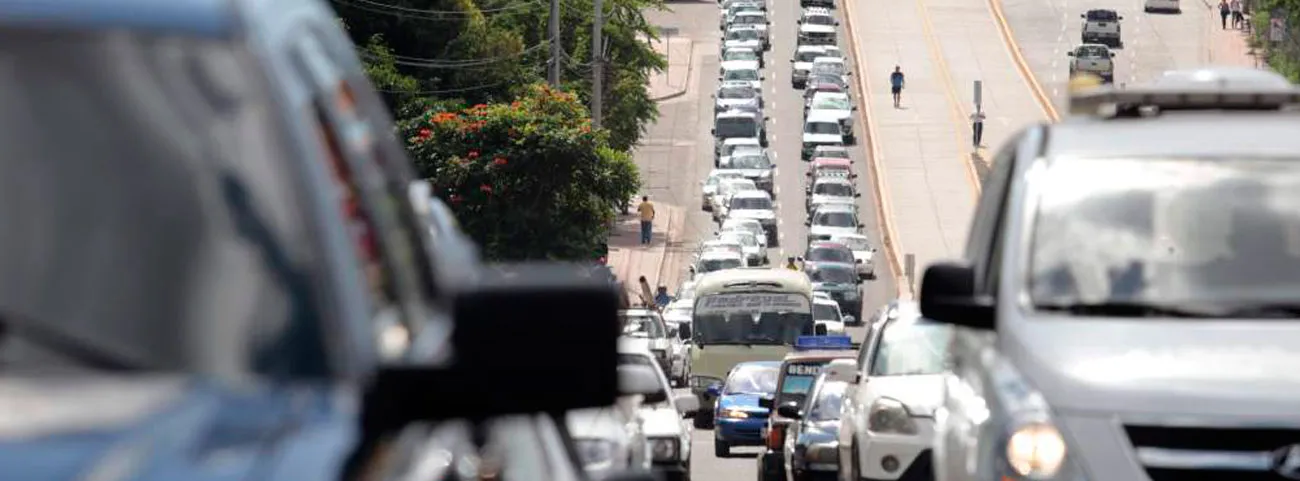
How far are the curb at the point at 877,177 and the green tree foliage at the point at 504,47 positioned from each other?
24.1 feet

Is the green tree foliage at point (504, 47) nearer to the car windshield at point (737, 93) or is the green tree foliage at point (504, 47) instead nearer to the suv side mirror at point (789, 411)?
the car windshield at point (737, 93)

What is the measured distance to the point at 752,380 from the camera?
35812 millimetres

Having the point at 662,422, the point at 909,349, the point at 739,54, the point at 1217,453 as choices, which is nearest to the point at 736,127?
the point at 739,54

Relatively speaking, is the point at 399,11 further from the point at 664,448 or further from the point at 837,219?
the point at 664,448

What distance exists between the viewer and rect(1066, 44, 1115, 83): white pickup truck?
331 feet

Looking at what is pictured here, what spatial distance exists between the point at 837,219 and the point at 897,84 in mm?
21455

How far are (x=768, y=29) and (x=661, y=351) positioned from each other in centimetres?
7409

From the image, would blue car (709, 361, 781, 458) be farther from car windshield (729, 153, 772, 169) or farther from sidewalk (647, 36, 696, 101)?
sidewalk (647, 36, 696, 101)

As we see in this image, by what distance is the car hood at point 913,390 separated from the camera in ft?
53.0

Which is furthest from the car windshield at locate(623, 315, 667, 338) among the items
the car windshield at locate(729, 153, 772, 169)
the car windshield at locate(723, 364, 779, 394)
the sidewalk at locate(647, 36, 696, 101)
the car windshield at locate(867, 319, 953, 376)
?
the sidewalk at locate(647, 36, 696, 101)

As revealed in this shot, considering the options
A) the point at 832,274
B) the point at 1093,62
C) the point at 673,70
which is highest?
the point at 1093,62

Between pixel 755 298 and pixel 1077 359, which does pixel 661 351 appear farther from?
pixel 1077 359

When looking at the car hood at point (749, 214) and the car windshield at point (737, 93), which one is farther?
the car windshield at point (737, 93)

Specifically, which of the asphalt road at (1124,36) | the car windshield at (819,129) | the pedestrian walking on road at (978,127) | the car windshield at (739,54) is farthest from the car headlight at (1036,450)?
the car windshield at (739,54)
